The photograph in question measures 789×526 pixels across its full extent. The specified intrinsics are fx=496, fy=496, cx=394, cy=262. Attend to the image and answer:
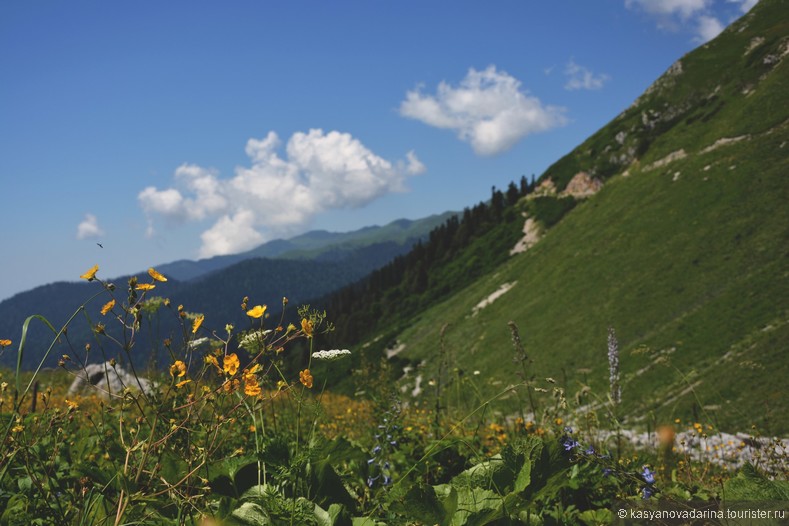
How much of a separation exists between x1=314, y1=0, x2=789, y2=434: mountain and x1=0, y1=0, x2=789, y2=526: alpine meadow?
0.29 metres

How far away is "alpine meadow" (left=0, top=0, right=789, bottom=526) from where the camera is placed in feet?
8.13

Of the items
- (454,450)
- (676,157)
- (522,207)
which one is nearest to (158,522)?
(454,450)

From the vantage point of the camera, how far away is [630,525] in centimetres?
238

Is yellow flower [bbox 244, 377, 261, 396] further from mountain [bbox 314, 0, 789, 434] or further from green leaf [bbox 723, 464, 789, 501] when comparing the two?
mountain [bbox 314, 0, 789, 434]

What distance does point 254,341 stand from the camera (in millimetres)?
2752

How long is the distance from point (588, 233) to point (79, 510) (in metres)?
71.4

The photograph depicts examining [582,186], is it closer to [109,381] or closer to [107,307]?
[109,381]

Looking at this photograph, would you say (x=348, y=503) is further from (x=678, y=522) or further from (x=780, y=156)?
(x=780, y=156)

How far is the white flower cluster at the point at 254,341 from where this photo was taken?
268cm

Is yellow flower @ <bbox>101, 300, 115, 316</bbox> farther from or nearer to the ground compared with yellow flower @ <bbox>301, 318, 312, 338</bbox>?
farther from the ground

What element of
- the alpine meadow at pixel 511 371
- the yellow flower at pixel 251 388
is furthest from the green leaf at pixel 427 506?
the yellow flower at pixel 251 388

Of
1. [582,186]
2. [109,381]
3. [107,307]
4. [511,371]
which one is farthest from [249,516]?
[582,186]

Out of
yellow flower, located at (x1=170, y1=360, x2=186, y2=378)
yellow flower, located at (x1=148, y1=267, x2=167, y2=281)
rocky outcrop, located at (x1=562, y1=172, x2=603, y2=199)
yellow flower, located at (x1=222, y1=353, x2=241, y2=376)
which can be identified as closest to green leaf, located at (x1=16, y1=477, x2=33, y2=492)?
yellow flower, located at (x1=170, y1=360, x2=186, y2=378)

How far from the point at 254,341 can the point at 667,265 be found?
170 feet
